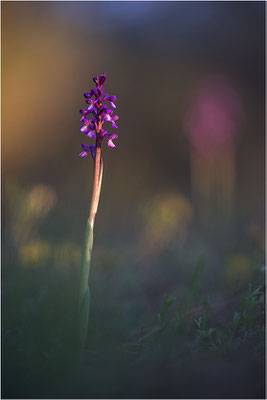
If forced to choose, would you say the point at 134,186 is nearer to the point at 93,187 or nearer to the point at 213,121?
the point at 213,121

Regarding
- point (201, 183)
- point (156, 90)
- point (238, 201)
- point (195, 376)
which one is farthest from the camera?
point (156, 90)

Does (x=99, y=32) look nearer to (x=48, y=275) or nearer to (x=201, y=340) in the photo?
(x=48, y=275)

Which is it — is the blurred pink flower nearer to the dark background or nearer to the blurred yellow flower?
the dark background

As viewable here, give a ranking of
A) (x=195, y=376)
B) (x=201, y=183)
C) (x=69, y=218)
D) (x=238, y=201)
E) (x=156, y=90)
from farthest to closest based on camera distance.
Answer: (x=156, y=90)
(x=238, y=201)
(x=201, y=183)
(x=69, y=218)
(x=195, y=376)

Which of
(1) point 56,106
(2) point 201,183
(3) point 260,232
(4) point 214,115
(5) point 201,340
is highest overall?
(1) point 56,106

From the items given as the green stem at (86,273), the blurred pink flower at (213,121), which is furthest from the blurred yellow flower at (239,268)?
the blurred pink flower at (213,121)

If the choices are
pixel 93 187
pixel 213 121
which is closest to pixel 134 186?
pixel 213 121

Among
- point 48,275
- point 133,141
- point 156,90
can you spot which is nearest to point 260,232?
point 48,275

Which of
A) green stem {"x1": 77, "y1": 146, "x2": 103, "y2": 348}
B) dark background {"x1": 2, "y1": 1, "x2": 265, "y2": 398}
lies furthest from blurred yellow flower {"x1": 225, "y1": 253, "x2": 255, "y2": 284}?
green stem {"x1": 77, "y1": 146, "x2": 103, "y2": 348}
